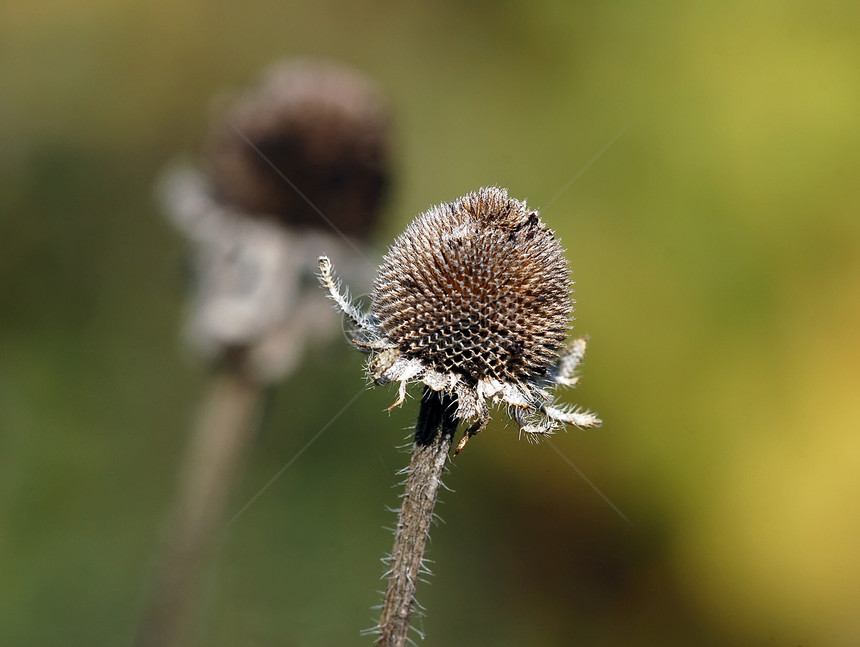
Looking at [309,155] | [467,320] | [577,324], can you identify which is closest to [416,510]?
[467,320]

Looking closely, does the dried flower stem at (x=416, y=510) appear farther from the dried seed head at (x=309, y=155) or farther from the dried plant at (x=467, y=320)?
the dried seed head at (x=309, y=155)

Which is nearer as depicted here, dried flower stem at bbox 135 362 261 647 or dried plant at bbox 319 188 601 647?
dried plant at bbox 319 188 601 647

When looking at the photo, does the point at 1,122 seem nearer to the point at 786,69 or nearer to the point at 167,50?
the point at 167,50

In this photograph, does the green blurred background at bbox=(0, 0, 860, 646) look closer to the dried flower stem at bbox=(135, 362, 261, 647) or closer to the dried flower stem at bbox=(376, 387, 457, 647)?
the dried flower stem at bbox=(135, 362, 261, 647)

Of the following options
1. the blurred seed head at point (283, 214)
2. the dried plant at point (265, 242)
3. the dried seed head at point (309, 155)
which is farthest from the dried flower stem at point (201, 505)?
the dried seed head at point (309, 155)

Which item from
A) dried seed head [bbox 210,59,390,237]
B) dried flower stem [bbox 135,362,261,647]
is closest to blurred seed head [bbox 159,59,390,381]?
dried seed head [bbox 210,59,390,237]

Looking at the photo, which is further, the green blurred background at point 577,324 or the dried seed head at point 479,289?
the green blurred background at point 577,324
